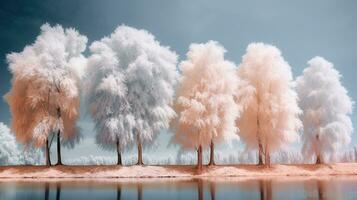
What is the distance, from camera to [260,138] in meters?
42.9

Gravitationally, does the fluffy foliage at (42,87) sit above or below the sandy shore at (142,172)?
above

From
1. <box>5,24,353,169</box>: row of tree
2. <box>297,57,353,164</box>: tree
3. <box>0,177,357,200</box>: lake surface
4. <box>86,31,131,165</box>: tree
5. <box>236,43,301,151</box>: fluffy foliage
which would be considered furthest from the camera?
<box>297,57,353,164</box>: tree

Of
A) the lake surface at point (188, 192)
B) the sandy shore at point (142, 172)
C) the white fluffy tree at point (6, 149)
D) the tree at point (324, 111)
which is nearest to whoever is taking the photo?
the lake surface at point (188, 192)

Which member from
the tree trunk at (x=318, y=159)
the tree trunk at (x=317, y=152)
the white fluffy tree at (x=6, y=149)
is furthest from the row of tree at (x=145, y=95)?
the white fluffy tree at (x=6, y=149)

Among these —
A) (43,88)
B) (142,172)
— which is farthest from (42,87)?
(142,172)

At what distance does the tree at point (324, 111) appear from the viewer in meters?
44.1

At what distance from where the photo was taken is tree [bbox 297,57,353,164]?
4412cm

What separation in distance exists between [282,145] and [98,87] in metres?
19.0

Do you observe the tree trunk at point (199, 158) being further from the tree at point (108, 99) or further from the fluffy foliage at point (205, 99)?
the tree at point (108, 99)

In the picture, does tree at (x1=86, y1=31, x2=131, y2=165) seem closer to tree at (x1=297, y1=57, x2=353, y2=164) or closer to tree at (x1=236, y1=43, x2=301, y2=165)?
tree at (x1=236, y1=43, x2=301, y2=165)

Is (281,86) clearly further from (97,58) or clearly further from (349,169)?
(97,58)

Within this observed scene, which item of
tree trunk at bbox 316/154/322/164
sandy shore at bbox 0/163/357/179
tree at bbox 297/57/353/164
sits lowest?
sandy shore at bbox 0/163/357/179

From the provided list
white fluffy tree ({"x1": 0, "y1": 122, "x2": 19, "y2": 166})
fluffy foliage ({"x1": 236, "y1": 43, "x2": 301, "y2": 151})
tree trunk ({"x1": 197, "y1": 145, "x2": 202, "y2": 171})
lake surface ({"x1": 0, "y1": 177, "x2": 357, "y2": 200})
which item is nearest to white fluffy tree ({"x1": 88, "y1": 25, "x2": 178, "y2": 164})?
tree trunk ({"x1": 197, "y1": 145, "x2": 202, "y2": 171})

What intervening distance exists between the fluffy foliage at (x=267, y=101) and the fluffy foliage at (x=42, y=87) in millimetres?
16949
